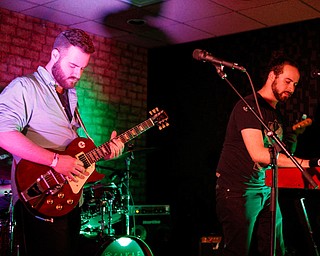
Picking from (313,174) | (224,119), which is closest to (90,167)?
(313,174)

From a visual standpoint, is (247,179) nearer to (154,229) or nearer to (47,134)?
(47,134)

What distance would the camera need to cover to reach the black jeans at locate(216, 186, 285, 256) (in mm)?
3453

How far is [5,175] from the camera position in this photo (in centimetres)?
539

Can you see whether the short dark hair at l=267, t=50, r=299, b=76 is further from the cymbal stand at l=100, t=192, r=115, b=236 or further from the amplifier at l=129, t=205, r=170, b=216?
the amplifier at l=129, t=205, r=170, b=216

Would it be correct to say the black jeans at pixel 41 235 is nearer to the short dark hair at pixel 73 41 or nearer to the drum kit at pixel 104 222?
the short dark hair at pixel 73 41

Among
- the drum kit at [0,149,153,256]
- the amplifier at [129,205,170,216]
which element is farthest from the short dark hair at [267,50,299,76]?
the amplifier at [129,205,170,216]

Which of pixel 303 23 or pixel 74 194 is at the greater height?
pixel 303 23

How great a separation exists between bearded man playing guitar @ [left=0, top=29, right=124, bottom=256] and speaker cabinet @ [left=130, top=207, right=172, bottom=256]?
344cm

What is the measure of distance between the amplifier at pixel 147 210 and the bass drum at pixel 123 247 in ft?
2.36

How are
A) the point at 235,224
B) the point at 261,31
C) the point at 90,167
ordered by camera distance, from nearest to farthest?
the point at 90,167
the point at 235,224
the point at 261,31

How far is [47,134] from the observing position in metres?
2.86

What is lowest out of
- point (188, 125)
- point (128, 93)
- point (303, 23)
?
point (188, 125)

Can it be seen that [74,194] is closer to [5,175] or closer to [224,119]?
[5,175]

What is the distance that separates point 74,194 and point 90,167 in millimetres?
233
